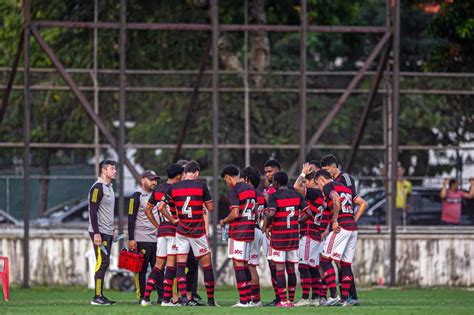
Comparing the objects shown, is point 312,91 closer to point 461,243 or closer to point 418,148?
point 418,148

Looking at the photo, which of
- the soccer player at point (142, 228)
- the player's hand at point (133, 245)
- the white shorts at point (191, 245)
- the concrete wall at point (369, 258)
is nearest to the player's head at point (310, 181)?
the white shorts at point (191, 245)

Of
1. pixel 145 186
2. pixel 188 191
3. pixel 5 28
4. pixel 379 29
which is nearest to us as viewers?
pixel 188 191

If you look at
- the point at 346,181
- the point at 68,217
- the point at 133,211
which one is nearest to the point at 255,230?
the point at 346,181

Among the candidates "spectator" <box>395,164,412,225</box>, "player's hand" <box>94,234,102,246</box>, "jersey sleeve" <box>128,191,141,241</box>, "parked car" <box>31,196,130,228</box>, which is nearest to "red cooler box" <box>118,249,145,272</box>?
"jersey sleeve" <box>128,191,141,241</box>

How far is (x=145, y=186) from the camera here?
2108 centimetres

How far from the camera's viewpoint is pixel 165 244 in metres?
20.3

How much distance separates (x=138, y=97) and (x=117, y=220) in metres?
2.62

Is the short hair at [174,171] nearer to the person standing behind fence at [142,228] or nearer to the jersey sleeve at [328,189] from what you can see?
the person standing behind fence at [142,228]

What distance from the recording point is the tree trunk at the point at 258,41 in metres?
33.6

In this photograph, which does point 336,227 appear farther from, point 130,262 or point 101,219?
point 101,219

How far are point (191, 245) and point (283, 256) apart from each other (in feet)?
4.07

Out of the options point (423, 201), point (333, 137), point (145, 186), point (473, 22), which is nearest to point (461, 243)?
point (423, 201)

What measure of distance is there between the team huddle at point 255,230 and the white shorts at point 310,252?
0.01 m

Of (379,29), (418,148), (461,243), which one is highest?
(379,29)
